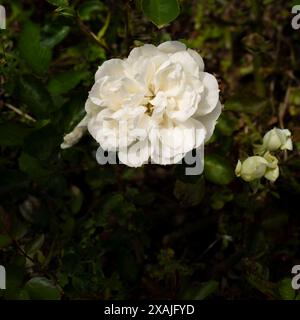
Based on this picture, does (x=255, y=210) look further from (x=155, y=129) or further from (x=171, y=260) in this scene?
(x=155, y=129)

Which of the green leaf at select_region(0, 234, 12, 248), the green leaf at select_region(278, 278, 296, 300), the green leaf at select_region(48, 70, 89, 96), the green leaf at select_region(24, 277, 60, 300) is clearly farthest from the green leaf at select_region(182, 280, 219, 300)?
the green leaf at select_region(48, 70, 89, 96)

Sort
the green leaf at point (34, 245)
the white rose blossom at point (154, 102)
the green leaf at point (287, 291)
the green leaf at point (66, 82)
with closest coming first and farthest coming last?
the white rose blossom at point (154, 102) → the green leaf at point (287, 291) → the green leaf at point (34, 245) → the green leaf at point (66, 82)

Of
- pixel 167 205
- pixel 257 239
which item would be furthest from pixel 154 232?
pixel 257 239

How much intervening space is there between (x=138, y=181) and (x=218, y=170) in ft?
1.80

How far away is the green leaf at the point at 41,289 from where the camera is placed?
1.10m

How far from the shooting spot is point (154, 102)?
959mm

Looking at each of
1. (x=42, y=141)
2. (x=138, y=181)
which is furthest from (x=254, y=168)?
(x=138, y=181)

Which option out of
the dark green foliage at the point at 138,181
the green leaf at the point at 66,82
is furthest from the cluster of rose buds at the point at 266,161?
the green leaf at the point at 66,82

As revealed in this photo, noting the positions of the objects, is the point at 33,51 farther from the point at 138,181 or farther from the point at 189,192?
the point at 138,181

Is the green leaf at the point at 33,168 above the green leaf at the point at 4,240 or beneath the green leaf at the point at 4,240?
above

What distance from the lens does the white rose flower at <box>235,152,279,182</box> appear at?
100cm

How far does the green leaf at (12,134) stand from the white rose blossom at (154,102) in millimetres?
246

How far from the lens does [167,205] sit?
153 cm

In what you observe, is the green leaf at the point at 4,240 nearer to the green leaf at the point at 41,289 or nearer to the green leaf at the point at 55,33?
the green leaf at the point at 41,289
